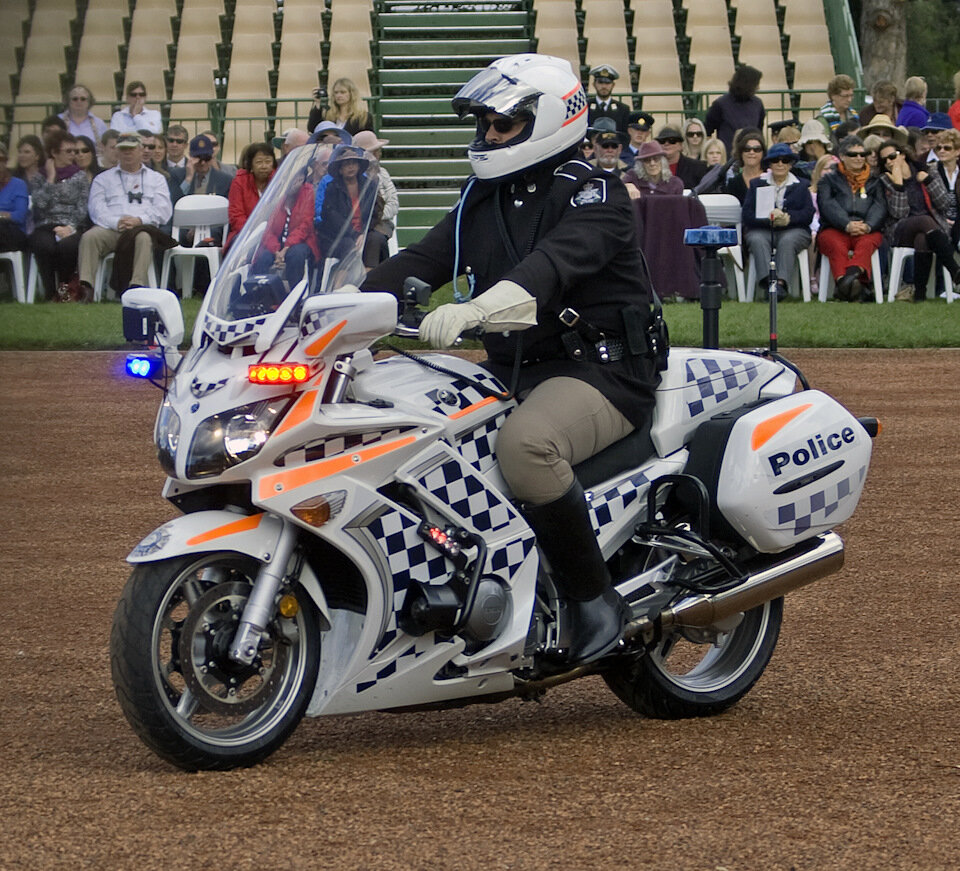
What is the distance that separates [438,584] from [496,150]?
1142 mm

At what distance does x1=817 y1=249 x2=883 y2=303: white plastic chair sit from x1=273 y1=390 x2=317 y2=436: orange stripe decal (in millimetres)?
13657

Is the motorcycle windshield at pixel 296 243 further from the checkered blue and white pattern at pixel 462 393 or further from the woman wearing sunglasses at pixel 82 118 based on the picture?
the woman wearing sunglasses at pixel 82 118

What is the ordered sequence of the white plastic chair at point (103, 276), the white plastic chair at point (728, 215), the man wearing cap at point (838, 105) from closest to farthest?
the white plastic chair at point (728, 215)
the white plastic chair at point (103, 276)
the man wearing cap at point (838, 105)

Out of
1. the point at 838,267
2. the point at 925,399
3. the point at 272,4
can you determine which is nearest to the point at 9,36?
the point at 272,4

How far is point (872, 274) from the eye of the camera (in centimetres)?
1750

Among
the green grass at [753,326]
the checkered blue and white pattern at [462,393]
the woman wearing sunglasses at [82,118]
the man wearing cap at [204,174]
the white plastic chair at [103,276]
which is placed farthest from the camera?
the woman wearing sunglasses at [82,118]

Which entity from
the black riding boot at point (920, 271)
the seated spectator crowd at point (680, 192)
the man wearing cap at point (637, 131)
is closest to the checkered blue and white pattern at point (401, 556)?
the seated spectator crowd at point (680, 192)

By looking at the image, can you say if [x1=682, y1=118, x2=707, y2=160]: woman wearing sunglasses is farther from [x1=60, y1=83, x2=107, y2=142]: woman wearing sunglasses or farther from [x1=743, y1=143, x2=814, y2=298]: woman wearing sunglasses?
[x1=60, y1=83, x2=107, y2=142]: woman wearing sunglasses

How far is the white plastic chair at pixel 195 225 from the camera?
55.9 ft

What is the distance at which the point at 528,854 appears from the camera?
148 inches

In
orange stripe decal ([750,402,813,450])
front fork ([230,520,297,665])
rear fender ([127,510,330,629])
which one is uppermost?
orange stripe decal ([750,402,813,450])

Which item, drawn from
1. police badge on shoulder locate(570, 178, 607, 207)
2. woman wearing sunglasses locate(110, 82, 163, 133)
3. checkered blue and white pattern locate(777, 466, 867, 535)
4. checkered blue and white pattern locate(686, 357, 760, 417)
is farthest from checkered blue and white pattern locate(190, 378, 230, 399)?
woman wearing sunglasses locate(110, 82, 163, 133)

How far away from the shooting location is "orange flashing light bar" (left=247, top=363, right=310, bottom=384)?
4.16 m

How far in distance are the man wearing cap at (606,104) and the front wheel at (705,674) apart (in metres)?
13.8
